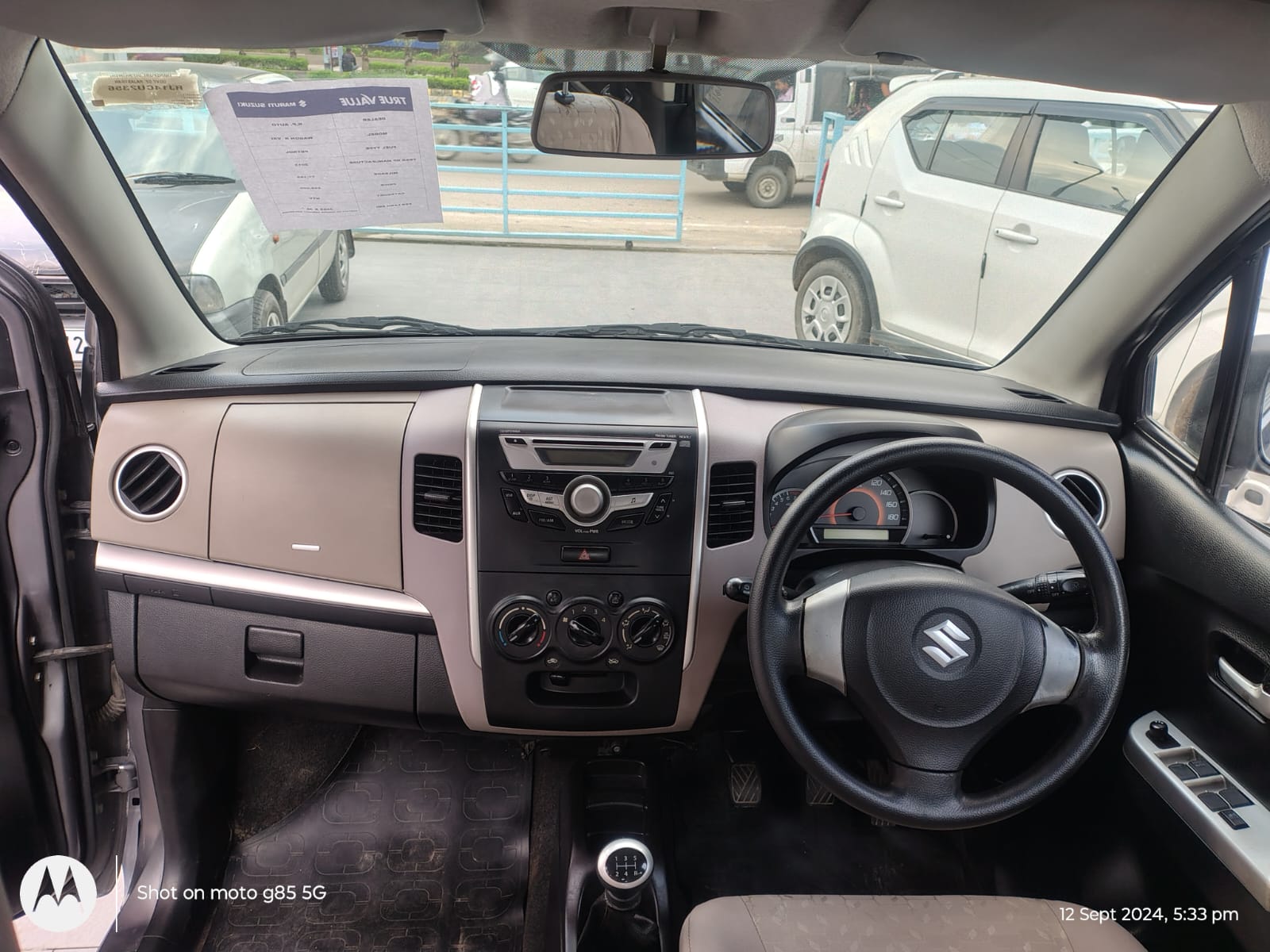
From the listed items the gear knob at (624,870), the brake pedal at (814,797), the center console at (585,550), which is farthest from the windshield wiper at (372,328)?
the brake pedal at (814,797)

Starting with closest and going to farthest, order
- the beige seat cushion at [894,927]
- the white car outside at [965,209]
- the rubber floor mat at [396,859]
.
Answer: the beige seat cushion at [894,927]
the rubber floor mat at [396,859]
the white car outside at [965,209]

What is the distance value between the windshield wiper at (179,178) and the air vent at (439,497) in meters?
0.83

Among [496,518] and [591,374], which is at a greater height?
[591,374]

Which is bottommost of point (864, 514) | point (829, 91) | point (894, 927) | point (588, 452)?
point (894, 927)

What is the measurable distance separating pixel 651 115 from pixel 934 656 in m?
1.17

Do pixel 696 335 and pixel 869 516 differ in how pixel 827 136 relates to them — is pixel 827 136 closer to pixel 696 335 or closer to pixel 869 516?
pixel 696 335

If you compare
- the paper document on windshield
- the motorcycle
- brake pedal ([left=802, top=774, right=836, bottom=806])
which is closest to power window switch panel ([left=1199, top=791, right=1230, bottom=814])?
brake pedal ([left=802, top=774, right=836, bottom=806])

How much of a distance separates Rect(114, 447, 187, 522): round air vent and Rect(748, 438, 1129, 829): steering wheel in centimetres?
134

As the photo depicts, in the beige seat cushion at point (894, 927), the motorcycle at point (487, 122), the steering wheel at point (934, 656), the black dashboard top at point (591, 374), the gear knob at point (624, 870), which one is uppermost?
the motorcycle at point (487, 122)

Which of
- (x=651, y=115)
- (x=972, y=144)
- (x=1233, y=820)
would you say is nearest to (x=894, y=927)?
(x=1233, y=820)

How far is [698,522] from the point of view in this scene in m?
1.92

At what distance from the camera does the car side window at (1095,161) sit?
8.00 feet

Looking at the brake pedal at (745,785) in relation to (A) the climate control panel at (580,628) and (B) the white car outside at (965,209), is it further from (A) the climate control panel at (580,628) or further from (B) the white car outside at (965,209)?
(B) the white car outside at (965,209)

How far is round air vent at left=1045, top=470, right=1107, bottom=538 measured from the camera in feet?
6.93
